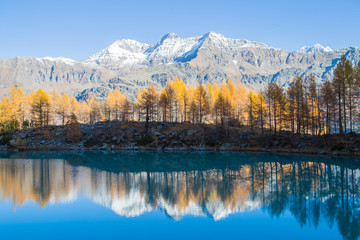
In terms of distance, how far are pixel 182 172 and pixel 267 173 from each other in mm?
11528

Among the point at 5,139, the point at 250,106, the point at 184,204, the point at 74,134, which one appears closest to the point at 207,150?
the point at 250,106

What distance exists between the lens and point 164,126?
7862cm

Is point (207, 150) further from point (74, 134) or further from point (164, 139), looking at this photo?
point (74, 134)

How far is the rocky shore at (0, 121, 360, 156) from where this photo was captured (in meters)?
55.6

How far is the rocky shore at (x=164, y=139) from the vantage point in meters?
55.6

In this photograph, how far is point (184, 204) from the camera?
22969 millimetres

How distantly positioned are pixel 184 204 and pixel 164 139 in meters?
49.3

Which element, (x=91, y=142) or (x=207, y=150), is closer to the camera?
(x=207, y=150)

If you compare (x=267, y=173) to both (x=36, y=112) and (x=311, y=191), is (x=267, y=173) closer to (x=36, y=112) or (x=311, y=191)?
(x=311, y=191)

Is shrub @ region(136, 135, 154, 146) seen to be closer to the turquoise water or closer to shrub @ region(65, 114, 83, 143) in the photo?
shrub @ region(65, 114, 83, 143)

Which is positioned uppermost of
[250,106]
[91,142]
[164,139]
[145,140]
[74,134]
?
[250,106]

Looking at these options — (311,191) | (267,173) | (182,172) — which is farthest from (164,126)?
(311,191)

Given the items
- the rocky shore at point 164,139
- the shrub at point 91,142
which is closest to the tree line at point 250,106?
the rocky shore at point 164,139

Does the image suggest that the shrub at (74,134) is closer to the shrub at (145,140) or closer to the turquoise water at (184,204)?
the shrub at (145,140)
